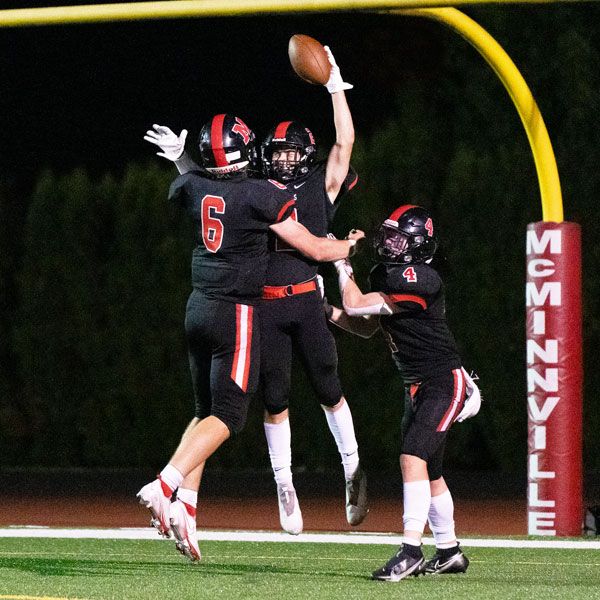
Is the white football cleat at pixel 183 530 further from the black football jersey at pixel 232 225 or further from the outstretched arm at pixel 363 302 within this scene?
the outstretched arm at pixel 363 302

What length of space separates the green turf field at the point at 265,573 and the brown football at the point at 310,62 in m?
2.46

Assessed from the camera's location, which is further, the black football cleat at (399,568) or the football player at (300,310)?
the football player at (300,310)

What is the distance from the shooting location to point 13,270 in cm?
1570

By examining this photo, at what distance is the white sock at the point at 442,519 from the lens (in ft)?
25.3

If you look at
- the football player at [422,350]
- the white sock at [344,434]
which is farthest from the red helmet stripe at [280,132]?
the white sock at [344,434]

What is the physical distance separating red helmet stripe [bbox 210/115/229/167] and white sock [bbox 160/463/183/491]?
1452 mm

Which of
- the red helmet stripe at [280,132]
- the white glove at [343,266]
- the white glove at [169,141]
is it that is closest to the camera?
the white glove at [343,266]

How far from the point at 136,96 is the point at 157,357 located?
4844mm

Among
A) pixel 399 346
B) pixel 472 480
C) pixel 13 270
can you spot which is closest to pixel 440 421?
pixel 399 346

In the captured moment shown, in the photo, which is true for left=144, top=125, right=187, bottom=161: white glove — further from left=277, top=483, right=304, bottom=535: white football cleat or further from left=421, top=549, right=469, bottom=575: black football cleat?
left=421, top=549, right=469, bottom=575: black football cleat

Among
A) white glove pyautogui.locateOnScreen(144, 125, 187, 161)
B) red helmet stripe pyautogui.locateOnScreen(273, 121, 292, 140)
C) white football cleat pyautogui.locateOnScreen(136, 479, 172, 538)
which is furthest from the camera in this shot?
red helmet stripe pyautogui.locateOnScreen(273, 121, 292, 140)

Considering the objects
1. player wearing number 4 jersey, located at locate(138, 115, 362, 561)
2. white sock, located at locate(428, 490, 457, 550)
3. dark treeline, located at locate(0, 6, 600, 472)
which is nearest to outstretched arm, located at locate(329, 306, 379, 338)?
player wearing number 4 jersey, located at locate(138, 115, 362, 561)

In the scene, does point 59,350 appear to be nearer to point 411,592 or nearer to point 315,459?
point 315,459

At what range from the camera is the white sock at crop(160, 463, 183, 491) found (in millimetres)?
7266
